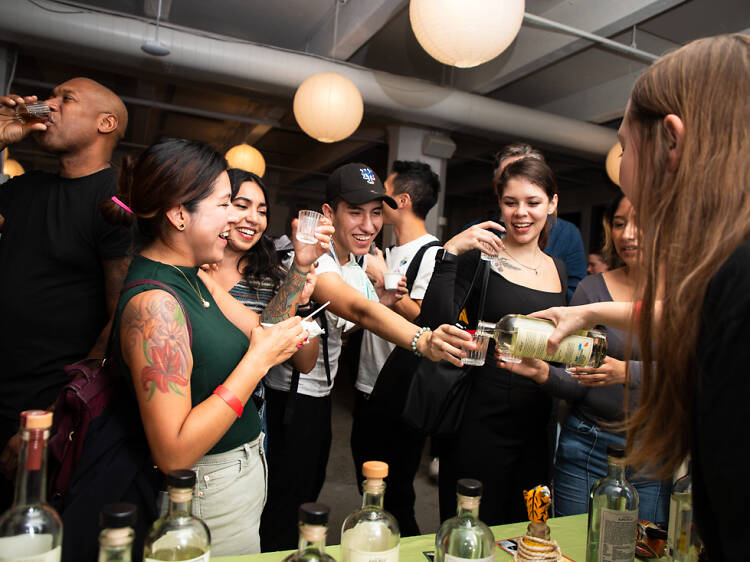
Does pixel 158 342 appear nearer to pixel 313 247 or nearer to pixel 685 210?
pixel 313 247

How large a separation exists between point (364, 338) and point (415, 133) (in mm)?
4075

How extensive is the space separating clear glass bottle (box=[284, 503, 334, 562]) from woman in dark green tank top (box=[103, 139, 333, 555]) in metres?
0.51

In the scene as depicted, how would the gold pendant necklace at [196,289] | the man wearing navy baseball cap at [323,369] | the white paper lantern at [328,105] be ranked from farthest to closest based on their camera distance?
the white paper lantern at [328,105], the man wearing navy baseball cap at [323,369], the gold pendant necklace at [196,289]

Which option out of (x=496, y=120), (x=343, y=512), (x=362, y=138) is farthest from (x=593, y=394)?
(x=362, y=138)

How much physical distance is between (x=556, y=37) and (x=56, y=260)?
Result: 15.2 ft

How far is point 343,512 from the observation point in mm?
3482

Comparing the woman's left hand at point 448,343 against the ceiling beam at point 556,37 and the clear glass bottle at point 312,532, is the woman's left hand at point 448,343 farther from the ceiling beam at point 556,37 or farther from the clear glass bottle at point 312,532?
the ceiling beam at point 556,37

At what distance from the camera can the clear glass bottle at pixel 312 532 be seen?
2.34ft

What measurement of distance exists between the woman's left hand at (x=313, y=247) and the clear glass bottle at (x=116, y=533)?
109cm

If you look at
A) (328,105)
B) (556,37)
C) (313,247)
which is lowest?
(313,247)

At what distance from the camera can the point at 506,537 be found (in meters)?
1.27

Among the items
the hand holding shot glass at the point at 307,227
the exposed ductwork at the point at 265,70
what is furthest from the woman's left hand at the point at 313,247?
the exposed ductwork at the point at 265,70

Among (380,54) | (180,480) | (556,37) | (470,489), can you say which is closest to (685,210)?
(470,489)

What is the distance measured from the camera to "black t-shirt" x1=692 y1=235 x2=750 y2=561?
59 centimetres
